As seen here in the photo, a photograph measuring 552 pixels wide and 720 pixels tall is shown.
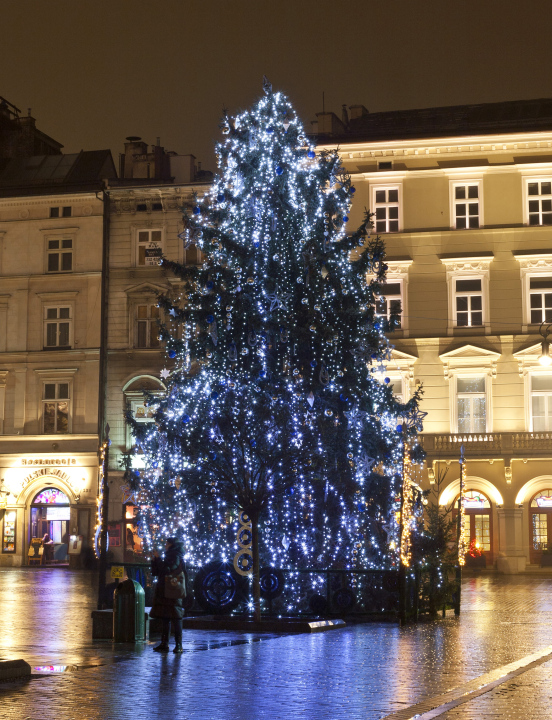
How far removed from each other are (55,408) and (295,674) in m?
35.2

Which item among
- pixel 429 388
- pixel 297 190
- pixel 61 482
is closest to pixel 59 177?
pixel 61 482

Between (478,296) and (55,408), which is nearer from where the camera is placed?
(478,296)

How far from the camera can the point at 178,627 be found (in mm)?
15875

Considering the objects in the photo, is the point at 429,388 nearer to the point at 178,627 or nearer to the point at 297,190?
the point at 297,190

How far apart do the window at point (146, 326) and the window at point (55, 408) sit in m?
3.68

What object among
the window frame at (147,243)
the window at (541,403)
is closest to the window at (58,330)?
the window frame at (147,243)

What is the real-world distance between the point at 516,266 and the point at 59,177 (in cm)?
2077

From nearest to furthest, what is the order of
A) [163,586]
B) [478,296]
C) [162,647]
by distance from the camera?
[162,647]
[163,586]
[478,296]

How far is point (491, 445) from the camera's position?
136 feet

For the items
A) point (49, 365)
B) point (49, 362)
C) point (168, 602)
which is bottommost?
point (168, 602)

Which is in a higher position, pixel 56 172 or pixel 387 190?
pixel 56 172

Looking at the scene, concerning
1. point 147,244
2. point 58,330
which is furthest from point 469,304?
point 58,330

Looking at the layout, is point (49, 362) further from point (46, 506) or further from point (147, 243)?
point (147, 243)

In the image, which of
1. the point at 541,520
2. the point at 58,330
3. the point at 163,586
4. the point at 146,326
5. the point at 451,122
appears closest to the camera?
the point at 163,586
